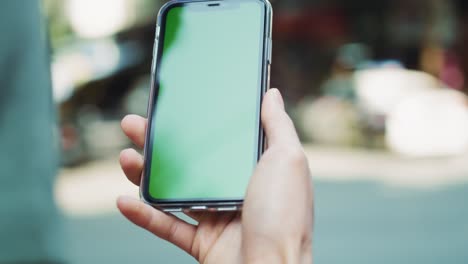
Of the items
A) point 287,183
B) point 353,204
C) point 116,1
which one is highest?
point 287,183

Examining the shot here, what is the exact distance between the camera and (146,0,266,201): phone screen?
194 cm

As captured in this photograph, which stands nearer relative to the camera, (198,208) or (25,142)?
A: (198,208)

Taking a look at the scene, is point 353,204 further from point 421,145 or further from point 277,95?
point 277,95

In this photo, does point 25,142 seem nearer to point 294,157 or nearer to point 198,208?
point 198,208

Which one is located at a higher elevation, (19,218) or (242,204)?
(242,204)

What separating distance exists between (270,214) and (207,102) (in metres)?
0.45

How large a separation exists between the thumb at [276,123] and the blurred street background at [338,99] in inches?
170

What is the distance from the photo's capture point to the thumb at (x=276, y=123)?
5.74ft

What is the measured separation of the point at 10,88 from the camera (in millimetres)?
2346

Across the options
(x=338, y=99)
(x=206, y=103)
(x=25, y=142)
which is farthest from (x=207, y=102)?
(x=338, y=99)

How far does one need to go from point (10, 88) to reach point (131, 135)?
1.56 feet

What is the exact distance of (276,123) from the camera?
1.79 meters

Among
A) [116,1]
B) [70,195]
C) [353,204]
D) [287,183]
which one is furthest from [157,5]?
[287,183]

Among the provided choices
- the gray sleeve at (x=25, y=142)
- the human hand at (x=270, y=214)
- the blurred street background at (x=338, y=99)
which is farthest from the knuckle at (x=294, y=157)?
the blurred street background at (x=338, y=99)
